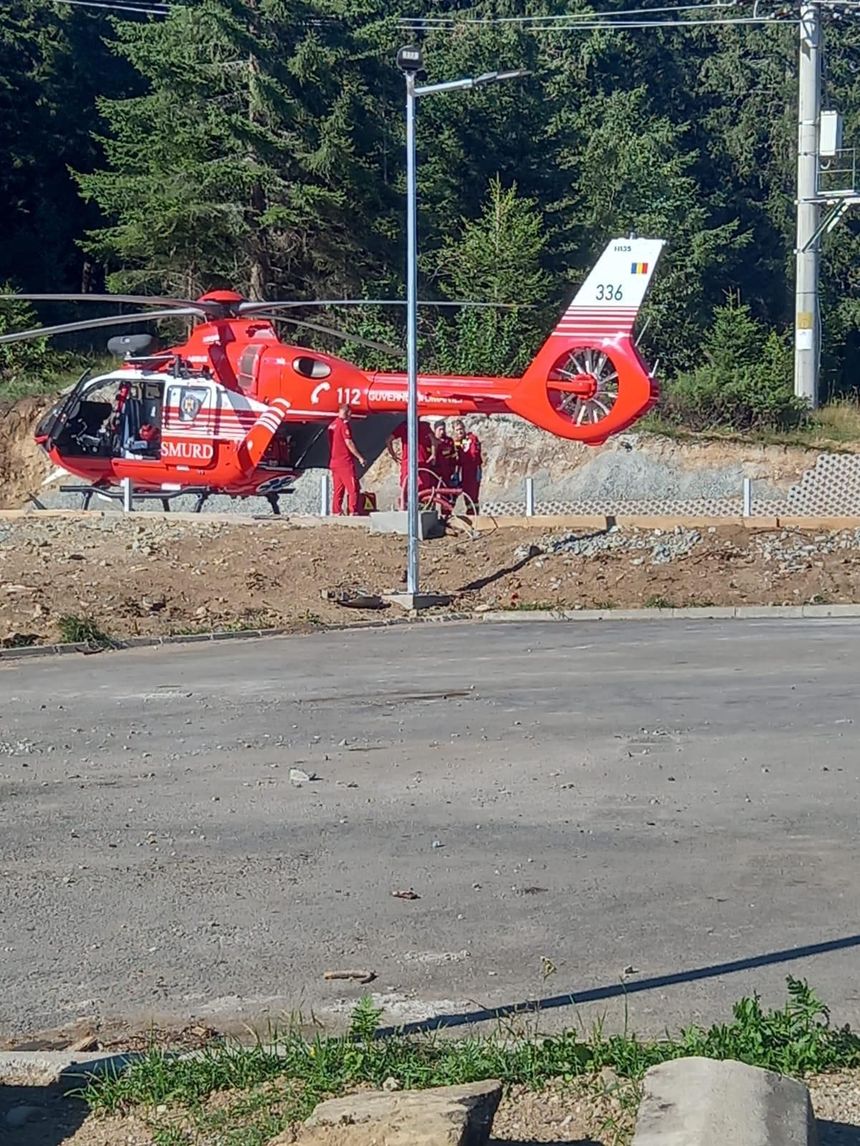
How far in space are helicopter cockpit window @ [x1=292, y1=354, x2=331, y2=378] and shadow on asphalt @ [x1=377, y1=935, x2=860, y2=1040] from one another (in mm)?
22022

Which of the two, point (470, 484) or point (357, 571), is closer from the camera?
point (357, 571)

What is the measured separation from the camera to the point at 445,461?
30000mm

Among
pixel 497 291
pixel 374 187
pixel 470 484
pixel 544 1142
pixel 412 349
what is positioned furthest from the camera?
pixel 374 187

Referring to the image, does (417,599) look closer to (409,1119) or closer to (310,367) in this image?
(310,367)

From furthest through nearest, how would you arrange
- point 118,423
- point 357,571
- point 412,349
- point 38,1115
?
point 118,423
point 357,571
point 412,349
point 38,1115

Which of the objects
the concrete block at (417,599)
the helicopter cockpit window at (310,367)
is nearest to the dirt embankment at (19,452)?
the helicopter cockpit window at (310,367)

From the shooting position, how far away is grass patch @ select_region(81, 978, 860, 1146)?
517 centimetres

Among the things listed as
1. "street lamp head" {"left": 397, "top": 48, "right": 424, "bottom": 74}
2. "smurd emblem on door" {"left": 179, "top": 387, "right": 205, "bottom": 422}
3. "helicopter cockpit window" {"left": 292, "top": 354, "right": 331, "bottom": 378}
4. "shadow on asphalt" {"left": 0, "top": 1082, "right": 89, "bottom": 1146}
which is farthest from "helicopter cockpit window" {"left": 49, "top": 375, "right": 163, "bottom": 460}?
"shadow on asphalt" {"left": 0, "top": 1082, "right": 89, "bottom": 1146}

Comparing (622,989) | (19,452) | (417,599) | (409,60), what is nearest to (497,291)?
(19,452)

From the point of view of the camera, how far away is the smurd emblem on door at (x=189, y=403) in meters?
29.1

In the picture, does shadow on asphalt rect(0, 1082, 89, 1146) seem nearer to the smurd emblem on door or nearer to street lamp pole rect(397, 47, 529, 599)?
street lamp pole rect(397, 47, 529, 599)

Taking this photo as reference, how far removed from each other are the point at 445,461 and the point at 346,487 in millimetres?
2015

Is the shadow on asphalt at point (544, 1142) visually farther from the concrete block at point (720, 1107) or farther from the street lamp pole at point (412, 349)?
the street lamp pole at point (412, 349)

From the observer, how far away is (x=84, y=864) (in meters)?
9.05
